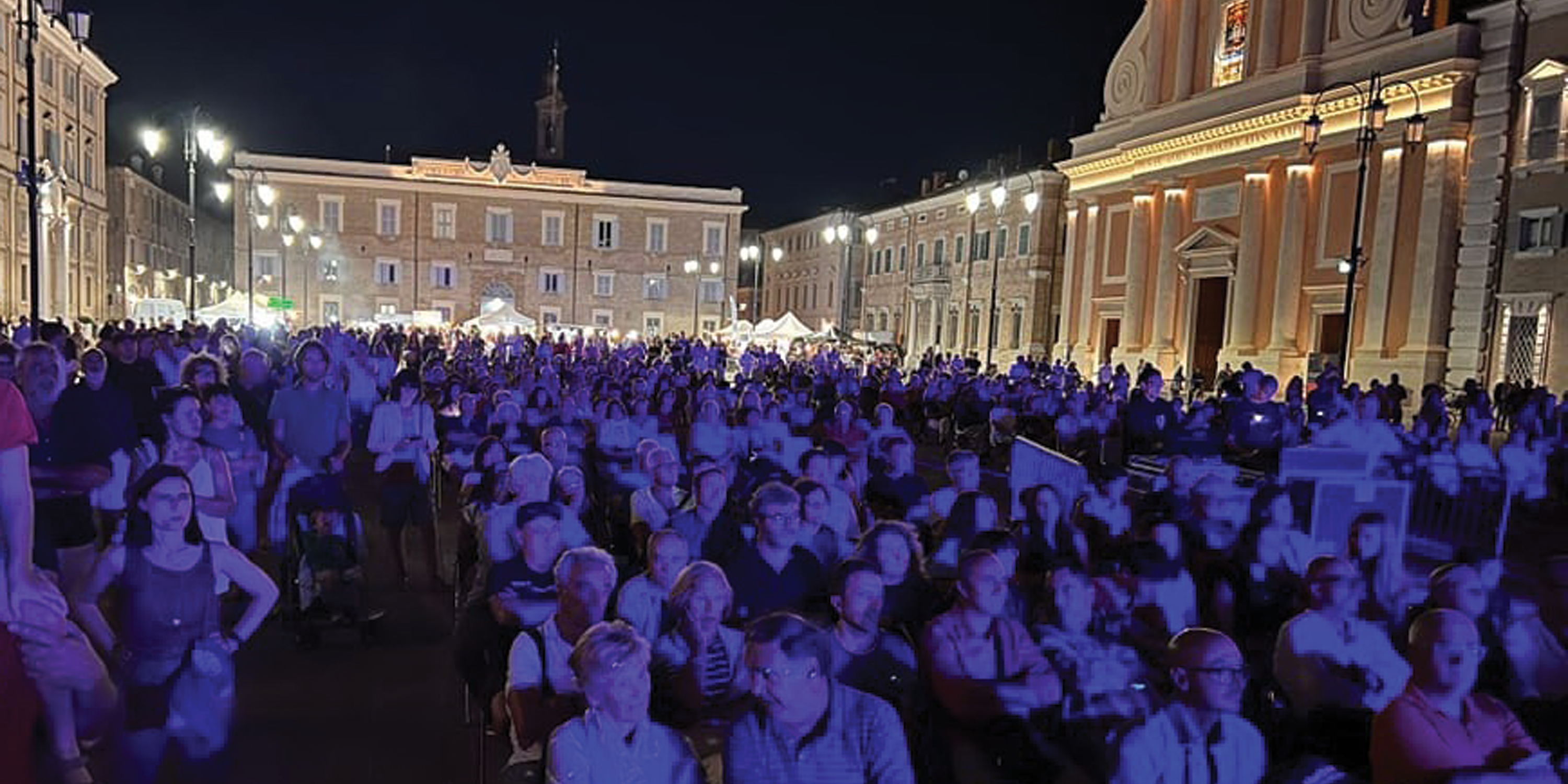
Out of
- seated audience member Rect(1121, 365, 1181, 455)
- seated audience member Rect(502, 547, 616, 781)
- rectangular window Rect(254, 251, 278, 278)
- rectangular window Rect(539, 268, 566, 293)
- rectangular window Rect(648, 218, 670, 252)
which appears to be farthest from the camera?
rectangular window Rect(648, 218, 670, 252)

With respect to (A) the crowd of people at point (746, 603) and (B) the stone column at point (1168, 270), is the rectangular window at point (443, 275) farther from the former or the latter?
(A) the crowd of people at point (746, 603)

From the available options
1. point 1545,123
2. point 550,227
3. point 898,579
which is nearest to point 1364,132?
point 1545,123

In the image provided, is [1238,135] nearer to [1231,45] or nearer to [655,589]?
[1231,45]

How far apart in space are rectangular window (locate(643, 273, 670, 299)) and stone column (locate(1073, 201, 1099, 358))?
3360 cm

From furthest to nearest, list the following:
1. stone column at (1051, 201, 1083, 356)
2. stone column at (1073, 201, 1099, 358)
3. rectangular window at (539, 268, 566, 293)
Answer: rectangular window at (539, 268, 566, 293) → stone column at (1051, 201, 1083, 356) → stone column at (1073, 201, 1099, 358)

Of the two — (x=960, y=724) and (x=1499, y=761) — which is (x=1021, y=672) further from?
(x=1499, y=761)

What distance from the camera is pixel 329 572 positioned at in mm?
6785

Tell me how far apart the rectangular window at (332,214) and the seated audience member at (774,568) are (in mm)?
63286

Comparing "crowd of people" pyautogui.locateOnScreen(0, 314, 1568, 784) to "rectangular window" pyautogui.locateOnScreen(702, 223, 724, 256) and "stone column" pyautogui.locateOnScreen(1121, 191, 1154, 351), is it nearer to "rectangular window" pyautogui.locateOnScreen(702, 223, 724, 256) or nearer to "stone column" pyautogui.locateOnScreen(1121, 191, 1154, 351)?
"stone column" pyautogui.locateOnScreen(1121, 191, 1154, 351)

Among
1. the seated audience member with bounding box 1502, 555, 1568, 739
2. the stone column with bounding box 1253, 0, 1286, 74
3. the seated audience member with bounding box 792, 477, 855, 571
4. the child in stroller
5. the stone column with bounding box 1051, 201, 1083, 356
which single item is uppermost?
the stone column with bounding box 1253, 0, 1286, 74

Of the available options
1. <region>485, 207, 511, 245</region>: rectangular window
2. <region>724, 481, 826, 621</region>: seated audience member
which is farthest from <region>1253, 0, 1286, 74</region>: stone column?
<region>485, 207, 511, 245</region>: rectangular window

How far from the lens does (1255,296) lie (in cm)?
3041

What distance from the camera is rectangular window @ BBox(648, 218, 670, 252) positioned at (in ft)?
216

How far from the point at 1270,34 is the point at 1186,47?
356 centimetres
